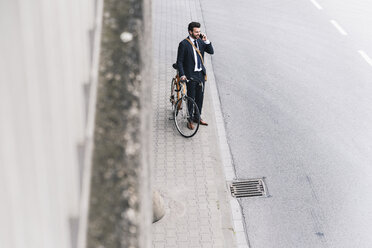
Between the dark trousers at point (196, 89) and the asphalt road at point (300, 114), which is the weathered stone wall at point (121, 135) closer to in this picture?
the asphalt road at point (300, 114)

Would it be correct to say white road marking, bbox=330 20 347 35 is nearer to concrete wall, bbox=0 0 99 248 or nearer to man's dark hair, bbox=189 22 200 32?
man's dark hair, bbox=189 22 200 32

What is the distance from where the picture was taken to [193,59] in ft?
27.7

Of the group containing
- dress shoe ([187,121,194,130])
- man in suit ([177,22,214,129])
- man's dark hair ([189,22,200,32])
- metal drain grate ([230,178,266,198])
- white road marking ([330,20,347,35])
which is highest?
man's dark hair ([189,22,200,32])

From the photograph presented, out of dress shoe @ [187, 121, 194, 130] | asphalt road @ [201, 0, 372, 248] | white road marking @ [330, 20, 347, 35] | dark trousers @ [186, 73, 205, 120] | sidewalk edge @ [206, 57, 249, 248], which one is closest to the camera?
sidewalk edge @ [206, 57, 249, 248]

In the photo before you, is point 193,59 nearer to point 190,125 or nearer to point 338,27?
point 190,125

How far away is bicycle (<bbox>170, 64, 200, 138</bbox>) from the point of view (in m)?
8.75

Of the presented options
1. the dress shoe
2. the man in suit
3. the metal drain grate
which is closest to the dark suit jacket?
the man in suit

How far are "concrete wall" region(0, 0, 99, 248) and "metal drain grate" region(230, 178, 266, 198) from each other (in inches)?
229

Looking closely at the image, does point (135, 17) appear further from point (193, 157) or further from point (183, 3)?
A: point (183, 3)

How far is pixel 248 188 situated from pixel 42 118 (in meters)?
6.43

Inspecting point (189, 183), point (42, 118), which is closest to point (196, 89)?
point (189, 183)

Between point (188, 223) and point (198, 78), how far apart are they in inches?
104

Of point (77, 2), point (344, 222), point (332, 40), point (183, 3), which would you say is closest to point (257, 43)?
point (332, 40)

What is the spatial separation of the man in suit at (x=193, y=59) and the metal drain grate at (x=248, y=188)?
1784 mm
